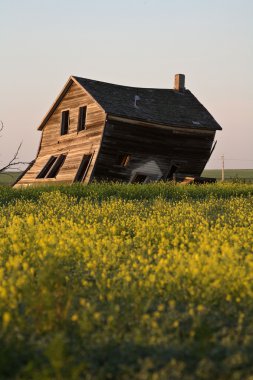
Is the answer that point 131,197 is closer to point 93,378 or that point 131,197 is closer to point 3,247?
point 3,247

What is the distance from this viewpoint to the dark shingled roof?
101 ft

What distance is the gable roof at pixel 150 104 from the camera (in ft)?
101

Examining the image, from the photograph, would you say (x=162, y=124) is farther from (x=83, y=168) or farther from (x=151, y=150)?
(x=83, y=168)

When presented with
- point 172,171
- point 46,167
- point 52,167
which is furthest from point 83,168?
point 172,171

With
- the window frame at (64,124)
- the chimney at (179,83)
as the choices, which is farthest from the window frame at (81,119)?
the chimney at (179,83)

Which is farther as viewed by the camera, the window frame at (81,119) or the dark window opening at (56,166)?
the dark window opening at (56,166)

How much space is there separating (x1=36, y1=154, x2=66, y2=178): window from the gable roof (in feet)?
10.1

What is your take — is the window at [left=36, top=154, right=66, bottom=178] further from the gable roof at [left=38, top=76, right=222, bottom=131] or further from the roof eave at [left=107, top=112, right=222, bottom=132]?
the roof eave at [left=107, top=112, right=222, bottom=132]

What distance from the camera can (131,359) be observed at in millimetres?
4891

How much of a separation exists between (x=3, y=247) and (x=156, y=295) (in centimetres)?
386

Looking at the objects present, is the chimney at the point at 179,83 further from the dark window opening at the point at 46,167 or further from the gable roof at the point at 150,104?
the dark window opening at the point at 46,167

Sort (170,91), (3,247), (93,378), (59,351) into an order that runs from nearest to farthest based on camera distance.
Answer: (59,351) → (93,378) → (3,247) → (170,91)

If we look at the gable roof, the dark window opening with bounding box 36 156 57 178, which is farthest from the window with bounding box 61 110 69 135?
the dark window opening with bounding box 36 156 57 178

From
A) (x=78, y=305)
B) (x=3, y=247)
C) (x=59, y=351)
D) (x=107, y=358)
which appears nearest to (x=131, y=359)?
(x=107, y=358)
